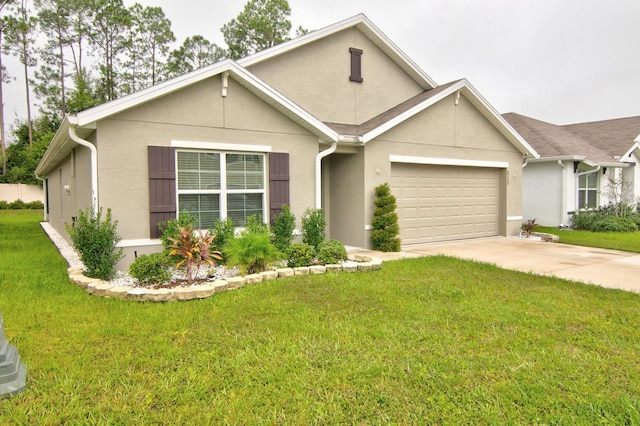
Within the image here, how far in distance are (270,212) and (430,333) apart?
16.2 feet

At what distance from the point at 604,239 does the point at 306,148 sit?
9.56m

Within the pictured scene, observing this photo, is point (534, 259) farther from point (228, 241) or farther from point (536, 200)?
point (536, 200)

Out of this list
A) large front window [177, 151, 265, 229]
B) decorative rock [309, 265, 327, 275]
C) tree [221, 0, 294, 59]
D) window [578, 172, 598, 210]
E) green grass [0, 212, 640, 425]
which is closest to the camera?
green grass [0, 212, 640, 425]

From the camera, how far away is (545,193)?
1569 centimetres

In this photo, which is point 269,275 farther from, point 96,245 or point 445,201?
point 445,201

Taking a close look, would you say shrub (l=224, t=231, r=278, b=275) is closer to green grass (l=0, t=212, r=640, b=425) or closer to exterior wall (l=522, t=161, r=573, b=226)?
green grass (l=0, t=212, r=640, b=425)

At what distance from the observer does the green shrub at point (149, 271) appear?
6109 mm

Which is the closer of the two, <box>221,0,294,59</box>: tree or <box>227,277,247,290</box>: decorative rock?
<box>227,277,247,290</box>: decorative rock

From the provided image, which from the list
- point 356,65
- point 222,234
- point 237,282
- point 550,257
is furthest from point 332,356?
point 356,65

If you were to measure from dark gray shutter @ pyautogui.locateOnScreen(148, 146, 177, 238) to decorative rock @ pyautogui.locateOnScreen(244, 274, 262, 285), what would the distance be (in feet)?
7.14

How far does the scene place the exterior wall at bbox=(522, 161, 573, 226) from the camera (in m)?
15.3

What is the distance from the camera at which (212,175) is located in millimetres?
7934

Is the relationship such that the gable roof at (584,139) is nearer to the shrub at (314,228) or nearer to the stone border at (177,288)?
the shrub at (314,228)

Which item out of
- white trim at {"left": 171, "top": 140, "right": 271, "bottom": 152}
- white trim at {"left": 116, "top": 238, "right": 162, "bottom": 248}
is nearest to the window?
white trim at {"left": 171, "top": 140, "right": 271, "bottom": 152}
